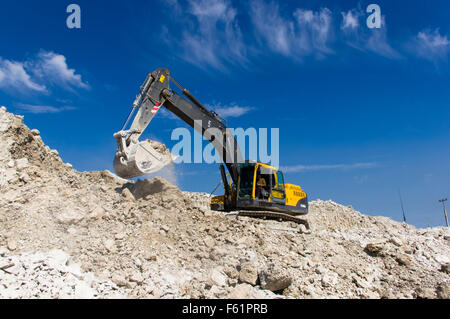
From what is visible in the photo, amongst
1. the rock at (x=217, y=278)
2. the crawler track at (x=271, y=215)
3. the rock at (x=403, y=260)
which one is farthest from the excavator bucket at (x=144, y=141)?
the rock at (x=403, y=260)

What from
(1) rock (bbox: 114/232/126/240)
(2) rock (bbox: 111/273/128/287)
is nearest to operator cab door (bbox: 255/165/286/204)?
(1) rock (bbox: 114/232/126/240)

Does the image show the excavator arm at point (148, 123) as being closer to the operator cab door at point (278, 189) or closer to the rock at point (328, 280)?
the operator cab door at point (278, 189)

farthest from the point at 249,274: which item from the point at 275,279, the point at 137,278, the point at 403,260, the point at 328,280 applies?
the point at 403,260

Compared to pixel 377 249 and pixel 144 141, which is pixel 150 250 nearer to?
pixel 144 141

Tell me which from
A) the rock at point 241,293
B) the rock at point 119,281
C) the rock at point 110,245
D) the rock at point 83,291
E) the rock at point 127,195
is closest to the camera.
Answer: the rock at point 83,291

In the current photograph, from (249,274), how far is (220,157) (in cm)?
640

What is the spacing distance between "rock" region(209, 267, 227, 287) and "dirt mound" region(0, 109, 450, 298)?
0.02m

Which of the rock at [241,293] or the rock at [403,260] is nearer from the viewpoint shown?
the rock at [241,293]

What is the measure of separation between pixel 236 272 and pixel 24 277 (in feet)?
12.5

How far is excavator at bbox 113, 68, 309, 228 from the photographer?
30.5ft

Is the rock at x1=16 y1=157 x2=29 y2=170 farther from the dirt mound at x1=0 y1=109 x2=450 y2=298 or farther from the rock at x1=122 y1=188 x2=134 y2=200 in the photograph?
the rock at x1=122 y1=188 x2=134 y2=200

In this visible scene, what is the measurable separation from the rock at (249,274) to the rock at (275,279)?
6.0 inches

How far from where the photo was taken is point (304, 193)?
1314cm

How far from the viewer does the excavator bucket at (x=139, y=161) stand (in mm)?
9070
